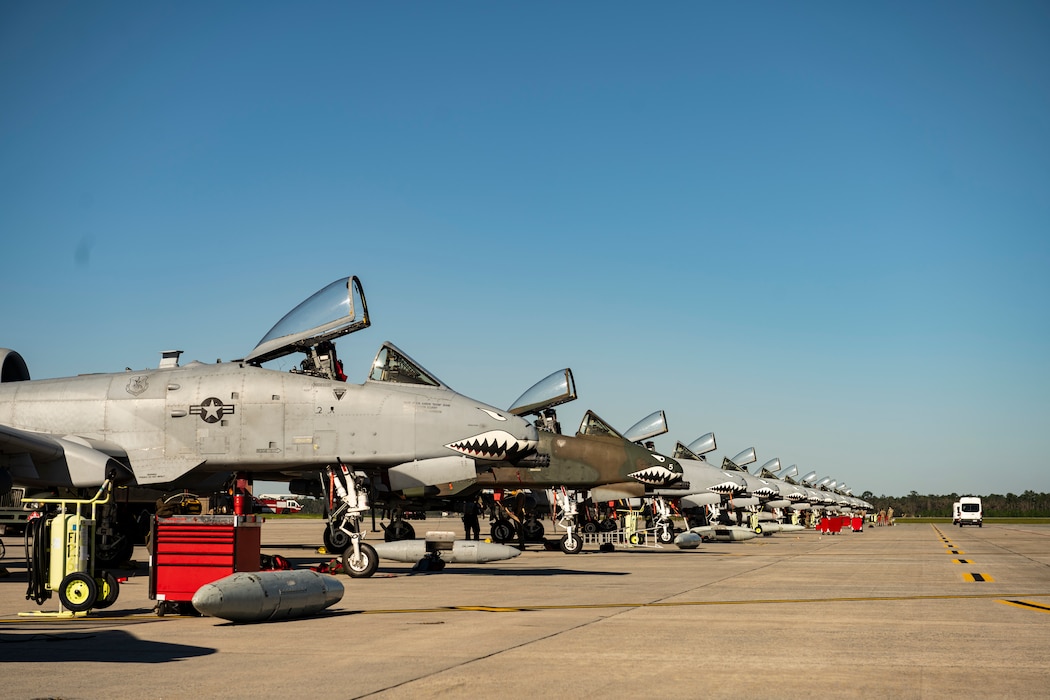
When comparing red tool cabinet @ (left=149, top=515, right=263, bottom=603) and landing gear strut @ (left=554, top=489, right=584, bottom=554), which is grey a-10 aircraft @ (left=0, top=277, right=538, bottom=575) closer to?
red tool cabinet @ (left=149, top=515, right=263, bottom=603)

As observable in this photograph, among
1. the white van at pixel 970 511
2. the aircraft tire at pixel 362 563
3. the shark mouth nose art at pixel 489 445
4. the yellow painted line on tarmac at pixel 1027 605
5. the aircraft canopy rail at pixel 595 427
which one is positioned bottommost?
the white van at pixel 970 511

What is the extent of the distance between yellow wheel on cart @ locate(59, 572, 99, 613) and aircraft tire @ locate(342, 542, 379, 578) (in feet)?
20.2

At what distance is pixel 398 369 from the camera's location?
19.2m

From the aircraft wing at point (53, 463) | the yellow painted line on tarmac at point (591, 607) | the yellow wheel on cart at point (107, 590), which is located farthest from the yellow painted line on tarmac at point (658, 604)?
the aircraft wing at point (53, 463)

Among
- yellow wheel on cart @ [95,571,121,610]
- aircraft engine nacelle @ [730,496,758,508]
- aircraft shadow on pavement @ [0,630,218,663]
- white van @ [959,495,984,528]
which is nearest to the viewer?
aircraft shadow on pavement @ [0,630,218,663]

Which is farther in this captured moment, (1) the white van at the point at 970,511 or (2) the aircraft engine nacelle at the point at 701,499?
(1) the white van at the point at 970,511

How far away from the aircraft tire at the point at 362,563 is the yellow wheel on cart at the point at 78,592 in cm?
615

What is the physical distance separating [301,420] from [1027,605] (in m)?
12.1

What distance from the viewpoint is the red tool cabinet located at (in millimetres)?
12688

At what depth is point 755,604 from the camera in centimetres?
1393

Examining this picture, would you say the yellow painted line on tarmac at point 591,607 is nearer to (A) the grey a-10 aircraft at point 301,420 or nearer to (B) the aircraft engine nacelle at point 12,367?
(A) the grey a-10 aircraft at point 301,420

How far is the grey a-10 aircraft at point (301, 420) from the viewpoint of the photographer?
60.1 feet

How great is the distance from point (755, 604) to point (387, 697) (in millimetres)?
8139

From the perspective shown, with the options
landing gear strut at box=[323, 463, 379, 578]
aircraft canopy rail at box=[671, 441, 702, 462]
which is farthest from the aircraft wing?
aircraft canopy rail at box=[671, 441, 702, 462]
